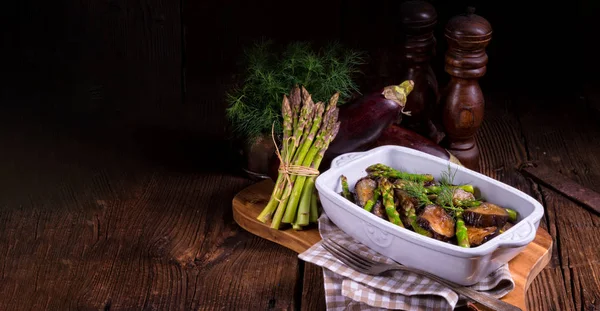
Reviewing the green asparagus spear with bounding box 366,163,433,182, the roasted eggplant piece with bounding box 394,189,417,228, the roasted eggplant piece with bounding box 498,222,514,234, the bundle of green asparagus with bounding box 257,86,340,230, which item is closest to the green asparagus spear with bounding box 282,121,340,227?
the bundle of green asparagus with bounding box 257,86,340,230

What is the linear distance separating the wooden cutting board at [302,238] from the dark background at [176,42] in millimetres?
625

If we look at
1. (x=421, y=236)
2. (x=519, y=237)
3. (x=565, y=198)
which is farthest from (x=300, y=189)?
(x=565, y=198)

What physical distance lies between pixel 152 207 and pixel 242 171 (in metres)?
0.27

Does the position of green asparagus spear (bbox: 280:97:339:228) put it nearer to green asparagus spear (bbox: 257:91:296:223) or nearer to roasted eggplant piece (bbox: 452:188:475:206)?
green asparagus spear (bbox: 257:91:296:223)

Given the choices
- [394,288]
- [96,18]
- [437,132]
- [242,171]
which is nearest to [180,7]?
[96,18]

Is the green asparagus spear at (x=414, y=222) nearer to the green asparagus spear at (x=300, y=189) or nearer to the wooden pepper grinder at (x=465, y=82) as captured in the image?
the green asparagus spear at (x=300, y=189)

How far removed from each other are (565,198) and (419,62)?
0.50 meters

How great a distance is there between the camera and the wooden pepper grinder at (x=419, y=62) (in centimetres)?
204

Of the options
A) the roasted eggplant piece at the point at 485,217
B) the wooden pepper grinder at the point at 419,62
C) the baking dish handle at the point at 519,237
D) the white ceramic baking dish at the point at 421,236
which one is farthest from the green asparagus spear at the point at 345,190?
the wooden pepper grinder at the point at 419,62

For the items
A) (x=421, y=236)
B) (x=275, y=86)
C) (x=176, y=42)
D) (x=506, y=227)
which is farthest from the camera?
(x=176, y=42)

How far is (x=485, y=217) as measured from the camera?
1.56 m

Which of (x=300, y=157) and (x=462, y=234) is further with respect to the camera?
(x=300, y=157)

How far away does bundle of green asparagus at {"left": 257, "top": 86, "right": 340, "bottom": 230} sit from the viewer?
5.86 feet

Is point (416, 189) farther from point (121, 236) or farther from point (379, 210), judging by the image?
point (121, 236)
